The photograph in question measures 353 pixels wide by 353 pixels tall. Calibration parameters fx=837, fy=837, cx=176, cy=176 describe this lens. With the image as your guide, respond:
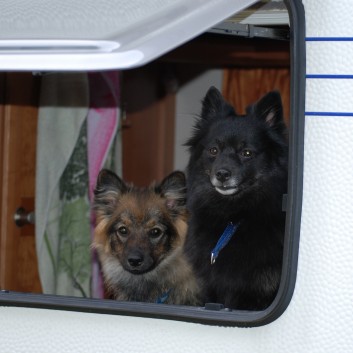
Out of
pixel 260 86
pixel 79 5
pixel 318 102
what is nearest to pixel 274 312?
pixel 318 102

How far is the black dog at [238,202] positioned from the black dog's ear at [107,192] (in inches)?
15.6

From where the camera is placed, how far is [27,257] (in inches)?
146

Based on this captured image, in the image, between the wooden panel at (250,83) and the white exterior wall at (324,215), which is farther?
the wooden panel at (250,83)

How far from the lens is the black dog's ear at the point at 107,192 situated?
320 centimetres

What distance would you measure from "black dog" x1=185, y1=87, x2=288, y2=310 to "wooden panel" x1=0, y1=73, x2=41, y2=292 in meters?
1.01

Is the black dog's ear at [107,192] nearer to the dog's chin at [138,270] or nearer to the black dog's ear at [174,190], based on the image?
the black dog's ear at [174,190]

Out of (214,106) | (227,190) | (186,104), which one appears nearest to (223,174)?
(227,190)

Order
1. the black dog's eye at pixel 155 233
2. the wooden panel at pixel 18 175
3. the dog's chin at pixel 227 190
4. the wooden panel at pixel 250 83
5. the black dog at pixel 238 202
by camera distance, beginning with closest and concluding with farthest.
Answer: the black dog at pixel 238 202, the dog's chin at pixel 227 190, the black dog's eye at pixel 155 233, the wooden panel at pixel 18 175, the wooden panel at pixel 250 83

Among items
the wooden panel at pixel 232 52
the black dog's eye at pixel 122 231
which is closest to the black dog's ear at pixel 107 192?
the black dog's eye at pixel 122 231

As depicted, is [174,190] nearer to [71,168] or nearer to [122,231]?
[122,231]

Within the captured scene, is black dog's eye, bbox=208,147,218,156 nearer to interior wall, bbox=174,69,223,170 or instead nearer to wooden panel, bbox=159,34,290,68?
wooden panel, bbox=159,34,290,68

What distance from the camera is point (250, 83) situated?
15.2 feet

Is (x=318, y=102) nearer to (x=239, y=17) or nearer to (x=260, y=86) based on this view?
(x=239, y=17)

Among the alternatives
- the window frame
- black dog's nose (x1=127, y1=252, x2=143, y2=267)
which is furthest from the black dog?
the window frame
